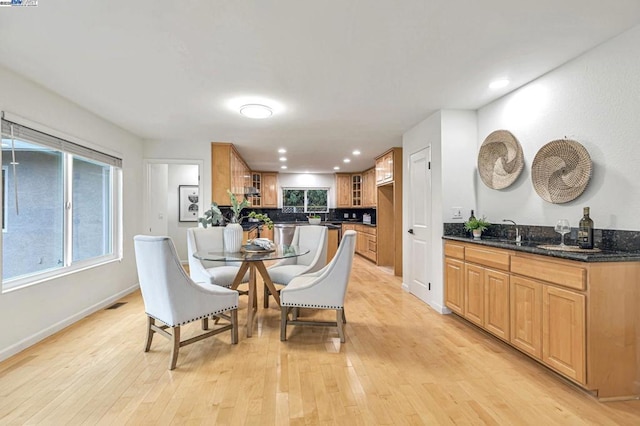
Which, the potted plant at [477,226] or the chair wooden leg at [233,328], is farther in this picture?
the potted plant at [477,226]

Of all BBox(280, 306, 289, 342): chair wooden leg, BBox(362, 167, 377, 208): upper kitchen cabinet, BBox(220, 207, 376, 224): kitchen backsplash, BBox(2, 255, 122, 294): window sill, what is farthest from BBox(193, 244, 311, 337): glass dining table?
BBox(220, 207, 376, 224): kitchen backsplash

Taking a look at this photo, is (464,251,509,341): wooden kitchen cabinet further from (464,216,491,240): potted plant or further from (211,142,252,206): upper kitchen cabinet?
(211,142,252,206): upper kitchen cabinet

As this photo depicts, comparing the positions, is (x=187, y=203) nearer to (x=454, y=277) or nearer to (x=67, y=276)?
(x=67, y=276)

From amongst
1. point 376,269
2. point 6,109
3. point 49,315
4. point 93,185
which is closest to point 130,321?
point 49,315

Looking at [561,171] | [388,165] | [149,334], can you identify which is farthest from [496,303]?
[388,165]

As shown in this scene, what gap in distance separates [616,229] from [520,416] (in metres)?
1.45

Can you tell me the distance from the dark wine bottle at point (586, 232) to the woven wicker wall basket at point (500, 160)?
88 cm

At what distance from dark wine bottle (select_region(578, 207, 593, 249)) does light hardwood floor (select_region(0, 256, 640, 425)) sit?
0.97 meters

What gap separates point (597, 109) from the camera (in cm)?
219

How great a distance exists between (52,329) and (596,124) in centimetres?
500

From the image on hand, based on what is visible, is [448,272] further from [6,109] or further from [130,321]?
[6,109]

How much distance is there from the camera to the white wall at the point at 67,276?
8.00 ft

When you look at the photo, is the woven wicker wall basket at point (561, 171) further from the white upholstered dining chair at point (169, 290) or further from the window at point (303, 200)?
the window at point (303, 200)

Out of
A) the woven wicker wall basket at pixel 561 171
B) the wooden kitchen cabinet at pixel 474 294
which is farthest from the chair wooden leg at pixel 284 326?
the woven wicker wall basket at pixel 561 171
